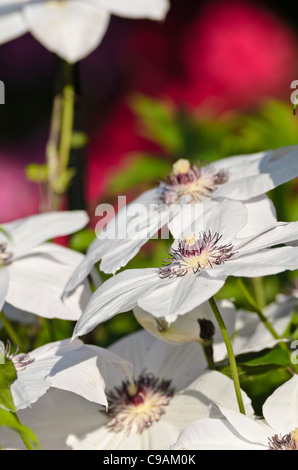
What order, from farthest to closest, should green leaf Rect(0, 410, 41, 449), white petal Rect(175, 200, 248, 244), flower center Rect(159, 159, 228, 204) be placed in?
flower center Rect(159, 159, 228, 204), white petal Rect(175, 200, 248, 244), green leaf Rect(0, 410, 41, 449)

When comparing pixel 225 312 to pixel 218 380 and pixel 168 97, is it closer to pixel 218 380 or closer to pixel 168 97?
pixel 218 380

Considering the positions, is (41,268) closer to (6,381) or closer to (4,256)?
(4,256)

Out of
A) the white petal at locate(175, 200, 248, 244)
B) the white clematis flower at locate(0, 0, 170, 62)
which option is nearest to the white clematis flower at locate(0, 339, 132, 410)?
the white petal at locate(175, 200, 248, 244)

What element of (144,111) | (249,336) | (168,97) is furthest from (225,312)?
(168,97)

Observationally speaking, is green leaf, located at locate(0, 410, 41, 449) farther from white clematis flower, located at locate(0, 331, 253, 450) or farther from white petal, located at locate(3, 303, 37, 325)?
white petal, located at locate(3, 303, 37, 325)

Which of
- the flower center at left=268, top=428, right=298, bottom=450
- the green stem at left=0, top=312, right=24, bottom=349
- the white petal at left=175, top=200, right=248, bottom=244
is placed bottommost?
the flower center at left=268, top=428, right=298, bottom=450

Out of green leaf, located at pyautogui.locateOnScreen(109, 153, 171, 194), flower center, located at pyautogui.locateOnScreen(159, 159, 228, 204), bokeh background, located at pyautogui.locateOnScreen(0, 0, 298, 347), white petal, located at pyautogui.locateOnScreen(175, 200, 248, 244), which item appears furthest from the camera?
bokeh background, located at pyautogui.locateOnScreen(0, 0, 298, 347)
